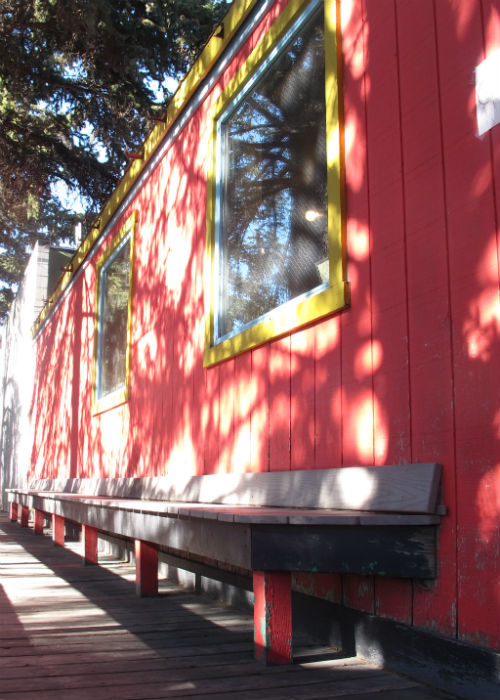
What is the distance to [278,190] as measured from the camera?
3.17m

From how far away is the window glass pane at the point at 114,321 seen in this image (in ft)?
19.0

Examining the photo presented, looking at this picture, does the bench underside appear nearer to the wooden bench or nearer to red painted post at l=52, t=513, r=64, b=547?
the wooden bench

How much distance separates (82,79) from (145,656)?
945 cm

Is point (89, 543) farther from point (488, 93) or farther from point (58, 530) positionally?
point (488, 93)

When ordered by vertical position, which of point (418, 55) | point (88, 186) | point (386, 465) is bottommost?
point (386, 465)

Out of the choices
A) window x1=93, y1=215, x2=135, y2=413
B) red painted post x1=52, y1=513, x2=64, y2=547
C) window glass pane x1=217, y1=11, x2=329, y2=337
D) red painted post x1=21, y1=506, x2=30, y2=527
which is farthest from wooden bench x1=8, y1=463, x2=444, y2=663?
red painted post x1=21, y1=506, x2=30, y2=527

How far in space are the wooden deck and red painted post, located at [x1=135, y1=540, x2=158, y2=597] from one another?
0.20 feet

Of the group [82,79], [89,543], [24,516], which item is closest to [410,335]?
[89,543]

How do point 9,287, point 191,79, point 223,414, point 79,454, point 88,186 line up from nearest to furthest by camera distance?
point 223,414
point 191,79
point 79,454
point 88,186
point 9,287

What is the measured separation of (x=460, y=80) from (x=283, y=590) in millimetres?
1545

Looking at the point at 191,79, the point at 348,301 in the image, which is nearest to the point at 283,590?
the point at 348,301

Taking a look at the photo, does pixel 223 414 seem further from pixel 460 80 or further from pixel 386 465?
pixel 460 80

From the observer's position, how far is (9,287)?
23344 mm

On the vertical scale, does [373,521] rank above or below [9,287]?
below
